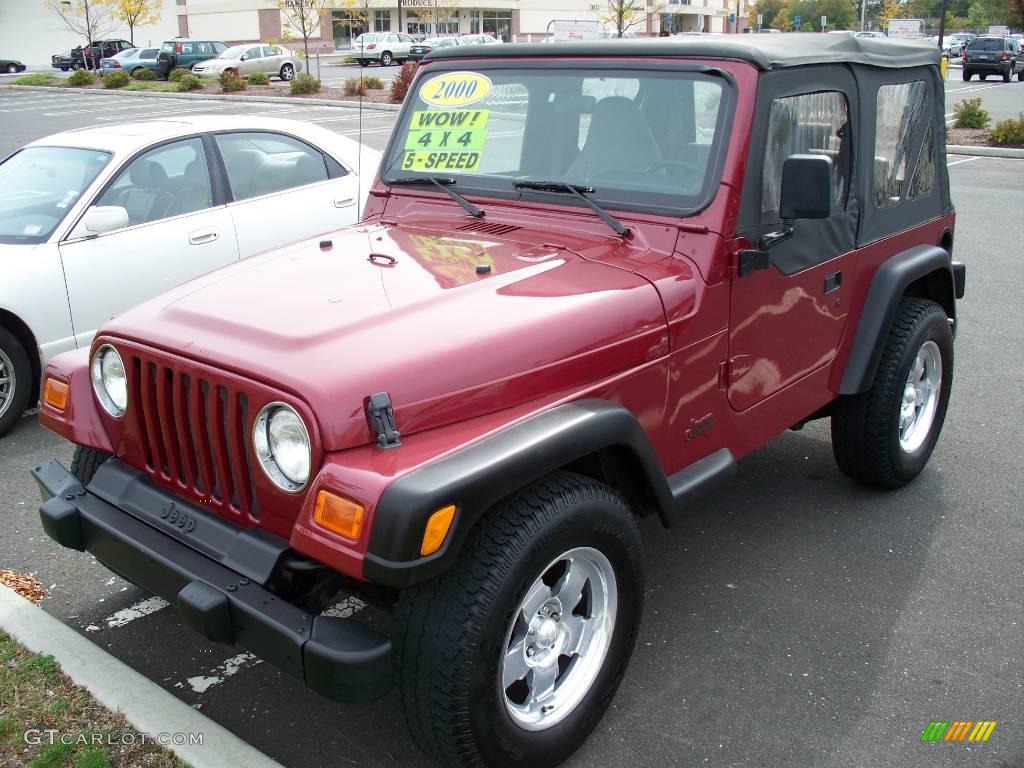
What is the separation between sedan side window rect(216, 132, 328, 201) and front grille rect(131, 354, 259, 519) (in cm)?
373

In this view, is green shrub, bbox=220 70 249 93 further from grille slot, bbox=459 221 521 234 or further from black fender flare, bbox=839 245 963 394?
black fender flare, bbox=839 245 963 394

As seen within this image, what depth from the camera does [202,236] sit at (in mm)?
6066

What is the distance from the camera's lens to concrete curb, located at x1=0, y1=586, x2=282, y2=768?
9.25 feet

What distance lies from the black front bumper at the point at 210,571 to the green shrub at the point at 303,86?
29570 mm

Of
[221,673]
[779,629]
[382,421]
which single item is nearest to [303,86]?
[221,673]

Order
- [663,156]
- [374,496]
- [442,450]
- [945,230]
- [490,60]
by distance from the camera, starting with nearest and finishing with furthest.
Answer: [374,496], [442,450], [663,156], [490,60], [945,230]

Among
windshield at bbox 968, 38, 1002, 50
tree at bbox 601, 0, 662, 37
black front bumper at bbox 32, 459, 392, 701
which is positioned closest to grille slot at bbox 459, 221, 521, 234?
black front bumper at bbox 32, 459, 392, 701

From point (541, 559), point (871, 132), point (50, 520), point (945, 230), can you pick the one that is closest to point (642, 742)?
point (541, 559)

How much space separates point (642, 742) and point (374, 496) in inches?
52.4

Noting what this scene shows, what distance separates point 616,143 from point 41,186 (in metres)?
4.05

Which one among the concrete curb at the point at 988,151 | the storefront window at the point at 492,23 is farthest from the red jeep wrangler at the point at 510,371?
the storefront window at the point at 492,23

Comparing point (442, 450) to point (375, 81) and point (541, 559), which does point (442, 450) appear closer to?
point (541, 559)

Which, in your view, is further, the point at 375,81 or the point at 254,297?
the point at 375,81

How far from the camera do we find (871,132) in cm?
410
